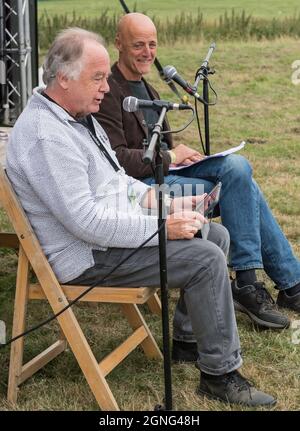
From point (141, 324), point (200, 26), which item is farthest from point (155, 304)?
point (200, 26)

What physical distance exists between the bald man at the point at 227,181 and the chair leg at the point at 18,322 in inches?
34.8

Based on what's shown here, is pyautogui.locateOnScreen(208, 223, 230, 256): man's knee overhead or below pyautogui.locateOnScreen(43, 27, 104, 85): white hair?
below

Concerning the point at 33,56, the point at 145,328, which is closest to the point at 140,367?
the point at 145,328

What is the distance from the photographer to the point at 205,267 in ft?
9.65

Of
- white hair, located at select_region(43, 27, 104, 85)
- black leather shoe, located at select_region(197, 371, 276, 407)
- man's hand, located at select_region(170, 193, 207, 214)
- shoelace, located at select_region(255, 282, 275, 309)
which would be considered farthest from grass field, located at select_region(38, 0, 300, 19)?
black leather shoe, located at select_region(197, 371, 276, 407)

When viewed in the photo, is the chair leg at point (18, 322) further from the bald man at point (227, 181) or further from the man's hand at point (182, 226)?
the bald man at point (227, 181)

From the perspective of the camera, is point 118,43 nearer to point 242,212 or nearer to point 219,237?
point 242,212

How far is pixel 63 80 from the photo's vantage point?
9.61 feet

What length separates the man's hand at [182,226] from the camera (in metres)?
2.98

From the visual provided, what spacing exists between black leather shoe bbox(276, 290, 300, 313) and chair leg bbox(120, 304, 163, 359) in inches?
34.4

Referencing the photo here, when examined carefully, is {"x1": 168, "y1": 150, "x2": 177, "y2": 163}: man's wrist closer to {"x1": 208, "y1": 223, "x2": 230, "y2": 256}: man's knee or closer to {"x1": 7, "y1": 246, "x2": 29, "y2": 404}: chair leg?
{"x1": 208, "y1": 223, "x2": 230, "y2": 256}: man's knee

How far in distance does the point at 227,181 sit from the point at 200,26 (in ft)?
41.3

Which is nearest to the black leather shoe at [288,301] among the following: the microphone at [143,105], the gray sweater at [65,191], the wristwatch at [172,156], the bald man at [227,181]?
the bald man at [227,181]

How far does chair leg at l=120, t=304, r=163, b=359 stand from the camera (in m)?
3.53
